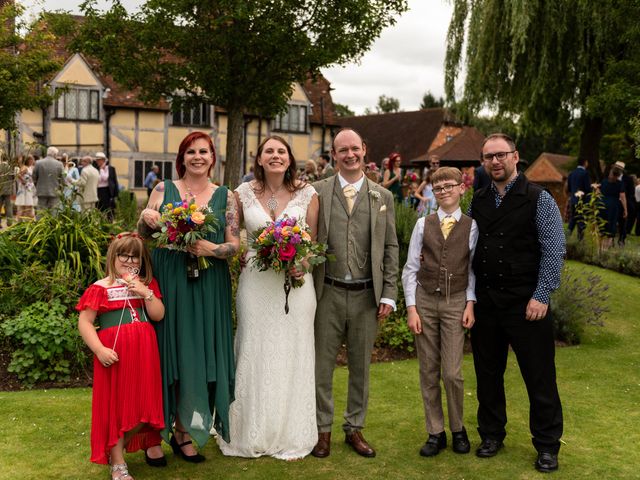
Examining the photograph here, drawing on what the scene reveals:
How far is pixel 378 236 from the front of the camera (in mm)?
4887

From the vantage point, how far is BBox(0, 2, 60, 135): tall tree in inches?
730

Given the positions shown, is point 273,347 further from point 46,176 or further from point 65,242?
point 46,176

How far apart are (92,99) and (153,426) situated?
26.5m

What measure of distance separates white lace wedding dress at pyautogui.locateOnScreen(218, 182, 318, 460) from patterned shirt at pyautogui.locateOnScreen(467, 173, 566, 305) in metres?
1.57

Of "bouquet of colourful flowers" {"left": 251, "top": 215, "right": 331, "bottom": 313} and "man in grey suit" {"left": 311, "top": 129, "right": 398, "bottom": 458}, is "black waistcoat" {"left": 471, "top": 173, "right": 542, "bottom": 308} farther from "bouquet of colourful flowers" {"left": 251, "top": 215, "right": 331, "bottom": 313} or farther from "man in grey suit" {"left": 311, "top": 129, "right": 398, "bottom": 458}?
"bouquet of colourful flowers" {"left": 251, "top": 215, "right": 331, "bottom": 313}

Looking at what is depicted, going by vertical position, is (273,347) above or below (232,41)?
below

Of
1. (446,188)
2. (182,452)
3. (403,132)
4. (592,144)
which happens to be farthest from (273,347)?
(403,132)

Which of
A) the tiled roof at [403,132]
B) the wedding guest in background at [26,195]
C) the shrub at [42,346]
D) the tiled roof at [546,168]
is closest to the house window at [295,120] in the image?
the tiled roof at [403,132]

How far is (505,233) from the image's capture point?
4668 millimetres

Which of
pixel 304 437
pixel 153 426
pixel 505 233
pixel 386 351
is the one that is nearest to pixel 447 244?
pixel 505 233

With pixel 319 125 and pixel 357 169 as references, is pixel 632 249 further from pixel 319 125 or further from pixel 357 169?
pixel 319 125

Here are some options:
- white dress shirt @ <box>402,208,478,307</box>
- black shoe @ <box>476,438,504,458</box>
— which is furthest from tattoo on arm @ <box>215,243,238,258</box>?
black shoe @ <box>476,438,504,458</box>

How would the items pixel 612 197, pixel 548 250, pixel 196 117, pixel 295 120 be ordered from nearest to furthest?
1. pixel 548 250
2. pixel 612 197
3. pixel 196 117
4. pixel 295 120

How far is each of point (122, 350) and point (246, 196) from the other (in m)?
1.37
